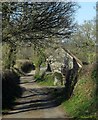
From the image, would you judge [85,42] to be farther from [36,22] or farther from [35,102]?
[36,22]

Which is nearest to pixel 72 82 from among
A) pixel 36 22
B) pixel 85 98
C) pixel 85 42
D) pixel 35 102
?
pixel 35 102

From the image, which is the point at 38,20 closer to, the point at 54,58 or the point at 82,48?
the point at 82,48

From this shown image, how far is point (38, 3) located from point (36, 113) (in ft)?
20.1

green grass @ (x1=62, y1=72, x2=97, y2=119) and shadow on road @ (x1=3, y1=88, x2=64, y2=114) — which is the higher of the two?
green grass @ (x1=62, y1=72, x2=97, y2=119)

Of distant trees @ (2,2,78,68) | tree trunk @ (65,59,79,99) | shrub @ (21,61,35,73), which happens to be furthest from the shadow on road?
shrub @ (21,61,35,73)

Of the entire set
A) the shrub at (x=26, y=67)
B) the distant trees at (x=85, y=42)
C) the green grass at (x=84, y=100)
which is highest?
the distant trees at (x=85, y=42)

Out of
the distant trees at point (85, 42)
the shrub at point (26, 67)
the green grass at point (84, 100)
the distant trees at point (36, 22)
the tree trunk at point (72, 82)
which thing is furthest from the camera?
the shrub at point (26, 67)

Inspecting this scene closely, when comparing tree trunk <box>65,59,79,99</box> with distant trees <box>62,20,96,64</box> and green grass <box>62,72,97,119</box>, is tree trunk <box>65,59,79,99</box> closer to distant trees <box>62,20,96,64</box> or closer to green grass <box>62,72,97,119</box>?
green grass <box>62,72,97,119</box>

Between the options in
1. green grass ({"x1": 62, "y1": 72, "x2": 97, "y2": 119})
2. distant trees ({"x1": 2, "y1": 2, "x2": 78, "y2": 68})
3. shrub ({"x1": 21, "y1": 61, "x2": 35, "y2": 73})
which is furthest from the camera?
shrub ({"x1": 21, "y1": 61, "x2": 35, "y2": 73})

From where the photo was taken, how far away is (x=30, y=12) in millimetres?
17406

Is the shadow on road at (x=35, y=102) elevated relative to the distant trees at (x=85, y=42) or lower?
lower

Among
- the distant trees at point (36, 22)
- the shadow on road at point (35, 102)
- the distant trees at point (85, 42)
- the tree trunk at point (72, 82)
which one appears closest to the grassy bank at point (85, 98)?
the tree trunk at point (72, 82)

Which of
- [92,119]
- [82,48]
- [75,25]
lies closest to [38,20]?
[75,25]

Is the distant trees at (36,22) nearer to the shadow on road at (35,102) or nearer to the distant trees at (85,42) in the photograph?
the shadow on road at (35,102)
